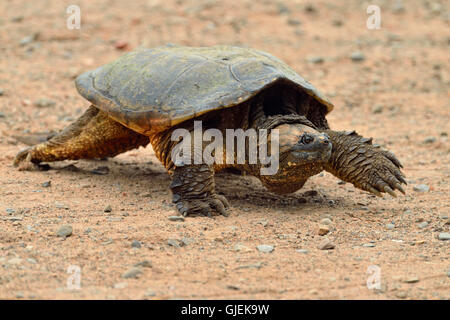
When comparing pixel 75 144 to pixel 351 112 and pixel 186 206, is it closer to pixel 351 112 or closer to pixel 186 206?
pixel 186 206

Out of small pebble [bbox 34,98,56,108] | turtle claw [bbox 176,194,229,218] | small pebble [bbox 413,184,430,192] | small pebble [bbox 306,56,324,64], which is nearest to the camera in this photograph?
turtle claw [bbox 176,194,229,218]

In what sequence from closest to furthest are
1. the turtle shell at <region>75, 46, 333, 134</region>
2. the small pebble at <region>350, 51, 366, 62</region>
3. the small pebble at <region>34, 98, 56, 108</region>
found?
1. the turtle shell at <region>75, 46, 333, 134</region>
2. the small pebble at <region>34, 98, 56, 108</region>
3. the small pebble at <region>350, 51, 366, 62</region>

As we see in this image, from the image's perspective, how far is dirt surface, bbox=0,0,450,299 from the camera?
330cm

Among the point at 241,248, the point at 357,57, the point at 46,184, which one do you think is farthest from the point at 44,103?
the point at 357,57

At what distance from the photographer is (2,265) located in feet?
10.8

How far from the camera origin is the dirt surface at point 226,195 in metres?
3.30

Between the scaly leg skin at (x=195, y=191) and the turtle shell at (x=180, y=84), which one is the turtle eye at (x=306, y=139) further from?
the scaly leg skin at (x=195, y=191)

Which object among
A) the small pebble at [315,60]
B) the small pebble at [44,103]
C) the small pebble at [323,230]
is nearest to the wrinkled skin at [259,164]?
the small pebble at [323,230]

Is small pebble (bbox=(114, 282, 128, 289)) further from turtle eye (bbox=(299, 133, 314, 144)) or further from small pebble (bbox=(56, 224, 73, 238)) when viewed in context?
turtle eye (bbox=(299, 133, 314, 144))

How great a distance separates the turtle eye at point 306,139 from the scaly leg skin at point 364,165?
0.57 m

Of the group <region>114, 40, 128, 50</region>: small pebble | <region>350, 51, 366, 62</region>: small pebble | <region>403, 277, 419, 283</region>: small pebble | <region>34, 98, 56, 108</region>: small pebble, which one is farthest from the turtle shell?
<region>350, 51, 366, 62</region>: small pebble

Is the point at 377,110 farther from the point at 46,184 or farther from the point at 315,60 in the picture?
the point at 46,184

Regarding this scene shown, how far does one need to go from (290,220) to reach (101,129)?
6.18 feet

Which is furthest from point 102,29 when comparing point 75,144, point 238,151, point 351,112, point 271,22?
point 238,151
